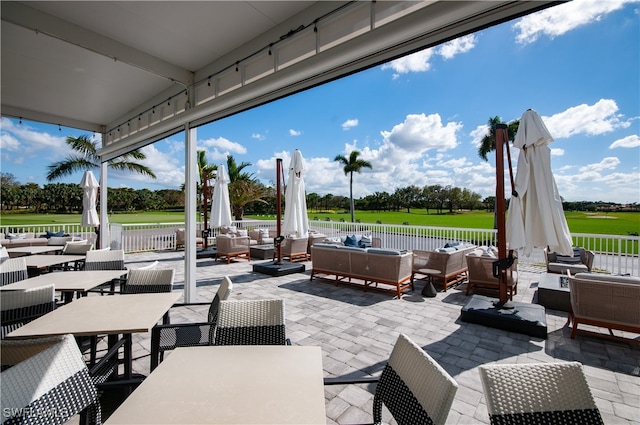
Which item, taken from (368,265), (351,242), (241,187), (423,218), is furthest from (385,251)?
(423,218)

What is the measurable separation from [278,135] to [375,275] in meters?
29.2

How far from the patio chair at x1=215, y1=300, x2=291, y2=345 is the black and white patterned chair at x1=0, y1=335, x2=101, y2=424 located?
689mm

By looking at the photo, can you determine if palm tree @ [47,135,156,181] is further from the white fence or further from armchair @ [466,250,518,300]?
armchair @ [466,250,518,300]

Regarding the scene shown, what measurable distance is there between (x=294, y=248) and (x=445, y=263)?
4.16 meters

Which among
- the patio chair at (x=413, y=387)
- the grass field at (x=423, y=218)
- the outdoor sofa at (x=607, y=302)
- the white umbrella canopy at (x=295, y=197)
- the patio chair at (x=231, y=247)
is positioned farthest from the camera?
the grass field at (x=423, y=218)

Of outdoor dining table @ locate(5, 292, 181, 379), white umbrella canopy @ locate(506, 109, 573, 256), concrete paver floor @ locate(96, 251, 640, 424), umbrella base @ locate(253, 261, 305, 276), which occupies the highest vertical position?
white umbrella canopy @ locate(506, 109, 573, 256)

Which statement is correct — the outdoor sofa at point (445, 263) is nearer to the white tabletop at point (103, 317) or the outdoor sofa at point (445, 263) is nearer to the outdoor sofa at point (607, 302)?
the outdoor sofa at point (607, 302)

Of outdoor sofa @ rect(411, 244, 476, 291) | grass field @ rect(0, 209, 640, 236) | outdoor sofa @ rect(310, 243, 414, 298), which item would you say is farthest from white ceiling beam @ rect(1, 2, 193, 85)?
grass field @ rect(0, 209, 640, 236)

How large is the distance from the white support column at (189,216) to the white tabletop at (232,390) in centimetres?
326

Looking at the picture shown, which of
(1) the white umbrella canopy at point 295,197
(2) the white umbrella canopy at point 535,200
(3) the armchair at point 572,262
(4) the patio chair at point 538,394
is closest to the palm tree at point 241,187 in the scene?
(1) the white umbrella canopy at point 295,197

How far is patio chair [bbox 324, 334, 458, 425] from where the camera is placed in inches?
42.6

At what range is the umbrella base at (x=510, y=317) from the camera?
3.40 metres

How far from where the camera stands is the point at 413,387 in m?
1.25

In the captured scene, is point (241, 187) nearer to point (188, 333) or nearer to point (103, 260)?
point (103, 260)
